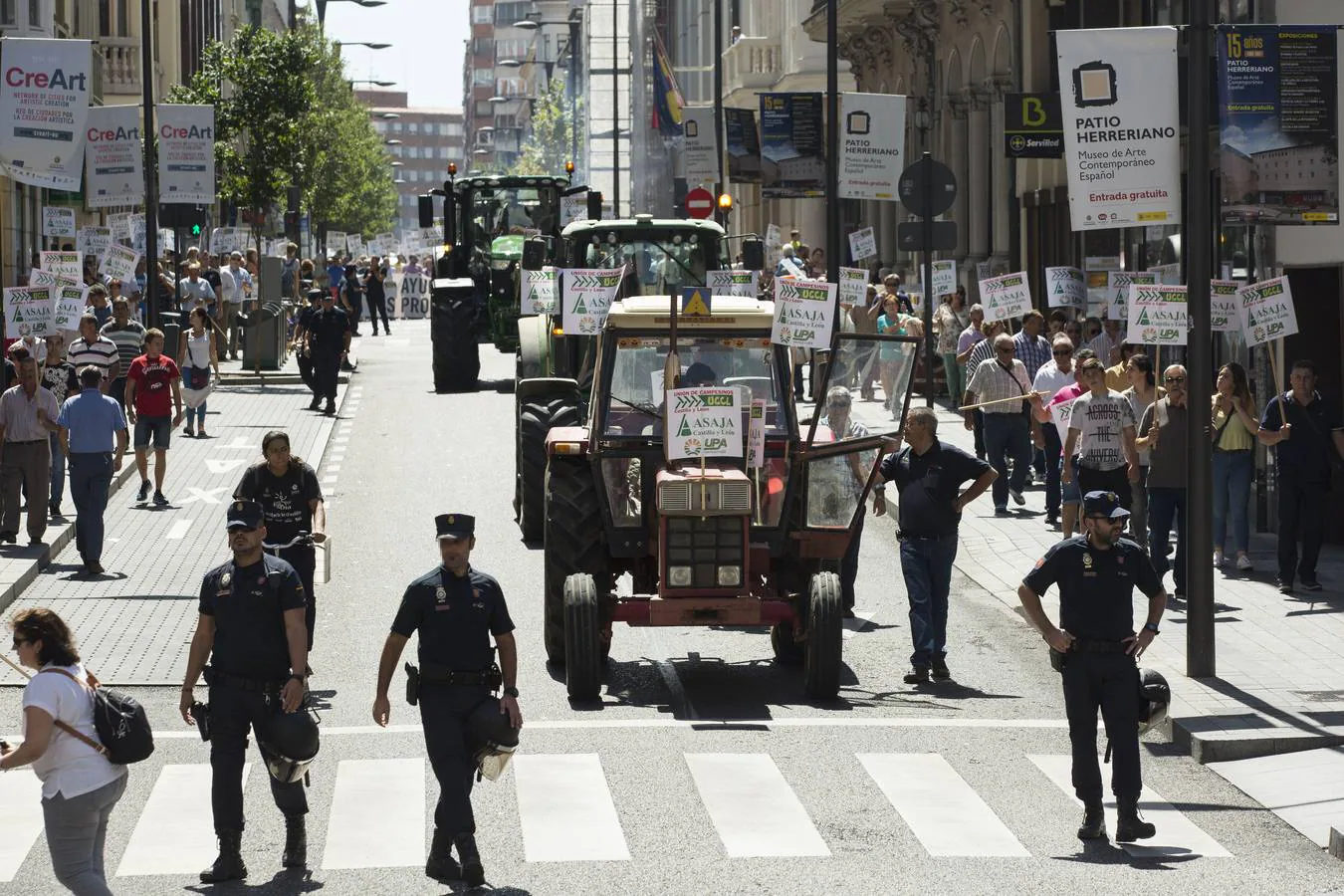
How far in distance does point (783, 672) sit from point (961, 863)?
5.32 metres

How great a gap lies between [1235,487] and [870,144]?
11802mm

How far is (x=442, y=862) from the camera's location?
10.2 m

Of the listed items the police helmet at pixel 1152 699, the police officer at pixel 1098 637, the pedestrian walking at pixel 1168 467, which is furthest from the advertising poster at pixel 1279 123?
the police helmet at pixel 1152 699

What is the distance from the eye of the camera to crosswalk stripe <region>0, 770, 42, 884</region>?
1081 centimetres

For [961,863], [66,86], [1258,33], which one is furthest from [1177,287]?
[66,86]

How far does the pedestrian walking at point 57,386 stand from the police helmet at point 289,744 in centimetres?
1242

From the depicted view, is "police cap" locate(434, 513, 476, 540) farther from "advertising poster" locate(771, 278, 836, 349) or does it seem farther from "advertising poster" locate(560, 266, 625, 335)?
"advertising poster" locate(560, 266, 625, 335)

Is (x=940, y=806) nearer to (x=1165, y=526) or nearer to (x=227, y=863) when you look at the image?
(x=227, y=863)

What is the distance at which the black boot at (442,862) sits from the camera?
10180mm

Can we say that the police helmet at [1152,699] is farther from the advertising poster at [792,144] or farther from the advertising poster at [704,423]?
the advertising poster at [792,144]

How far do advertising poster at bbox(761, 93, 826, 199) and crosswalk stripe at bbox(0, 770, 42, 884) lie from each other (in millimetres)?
24295

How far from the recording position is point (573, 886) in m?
10.3

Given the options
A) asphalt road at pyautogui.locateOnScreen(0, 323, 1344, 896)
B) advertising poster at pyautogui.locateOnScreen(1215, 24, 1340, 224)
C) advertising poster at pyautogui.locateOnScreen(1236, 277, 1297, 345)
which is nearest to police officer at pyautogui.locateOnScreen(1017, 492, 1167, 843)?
asphalt road at pyautogui.locateOnScreen(0, 323, 1344, 896)

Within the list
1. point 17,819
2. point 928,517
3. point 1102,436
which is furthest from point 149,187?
point 17,819
